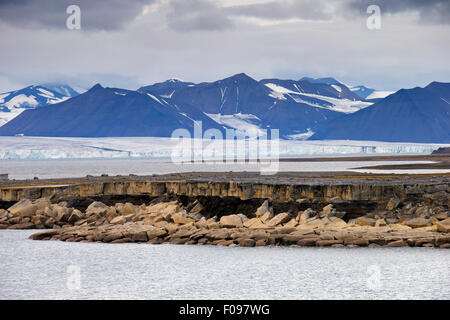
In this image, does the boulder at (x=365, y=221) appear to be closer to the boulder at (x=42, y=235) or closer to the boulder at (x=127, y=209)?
the boulder at (x=127, y=209)

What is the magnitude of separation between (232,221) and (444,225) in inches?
444

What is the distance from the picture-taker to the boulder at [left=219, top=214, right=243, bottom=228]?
4016 centimetres

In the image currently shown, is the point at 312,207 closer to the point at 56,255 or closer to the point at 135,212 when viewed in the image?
the point at 135,212

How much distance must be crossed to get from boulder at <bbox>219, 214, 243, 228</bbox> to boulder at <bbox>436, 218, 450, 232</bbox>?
1048 cm

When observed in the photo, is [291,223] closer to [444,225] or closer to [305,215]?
[305,215]

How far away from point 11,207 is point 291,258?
23.0 metres

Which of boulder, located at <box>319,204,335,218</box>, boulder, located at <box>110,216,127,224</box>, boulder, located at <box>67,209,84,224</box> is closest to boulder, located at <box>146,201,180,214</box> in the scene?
boulder, located at <box>110,216,127,224</box>

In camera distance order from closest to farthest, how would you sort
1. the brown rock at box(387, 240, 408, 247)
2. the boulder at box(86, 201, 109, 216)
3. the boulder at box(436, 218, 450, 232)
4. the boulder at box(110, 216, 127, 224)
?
the brown rock at box(387, 240, 408, 247)
the boulder at box(436, 218, 450, 232)
the boulder at box(110, 216, 127, 224)
the boulder at box(86, 201, 109, 216)

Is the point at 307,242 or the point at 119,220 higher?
the point at 119,220

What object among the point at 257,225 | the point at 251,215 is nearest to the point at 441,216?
the point at 257,225

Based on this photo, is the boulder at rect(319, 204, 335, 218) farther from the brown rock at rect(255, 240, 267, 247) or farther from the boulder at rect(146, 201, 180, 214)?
the boulder at rect(146, 201, 180, 214)

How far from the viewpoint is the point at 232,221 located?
4031 cm
